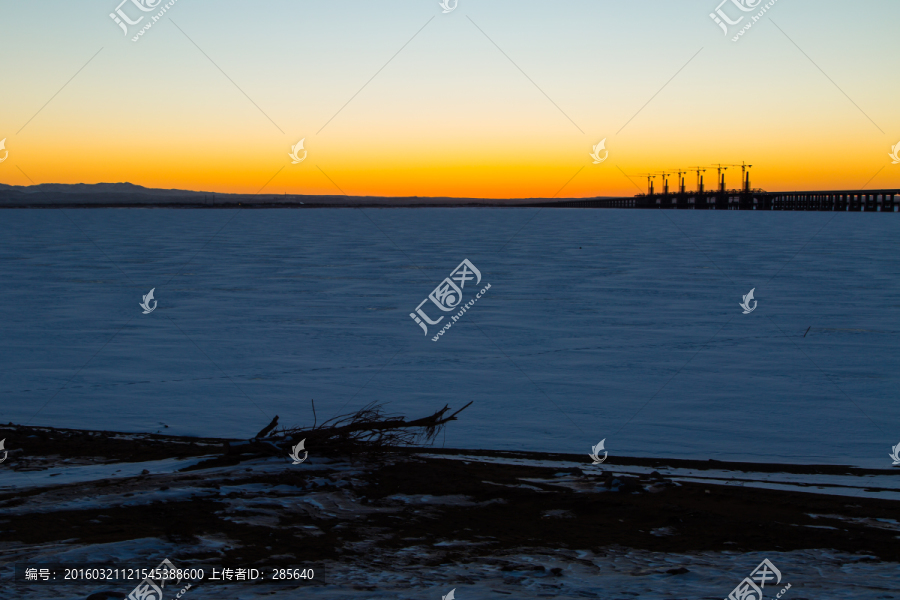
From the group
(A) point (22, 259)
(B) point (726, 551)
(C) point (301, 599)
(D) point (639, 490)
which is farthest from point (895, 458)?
(A) point (22, 259)

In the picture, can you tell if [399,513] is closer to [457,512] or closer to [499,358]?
[457,512]

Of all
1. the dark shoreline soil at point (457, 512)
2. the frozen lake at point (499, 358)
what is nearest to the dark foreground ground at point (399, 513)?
the dark shoreline soil at point (457, 512)

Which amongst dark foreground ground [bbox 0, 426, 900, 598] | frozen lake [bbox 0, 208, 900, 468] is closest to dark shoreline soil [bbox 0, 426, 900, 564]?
dark foreground ground [bbox 0, 426, 900, 598]

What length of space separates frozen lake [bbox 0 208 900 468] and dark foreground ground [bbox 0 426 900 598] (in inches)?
58.6

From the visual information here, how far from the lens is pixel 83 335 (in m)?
13.4

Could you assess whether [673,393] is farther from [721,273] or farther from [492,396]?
[721,273]

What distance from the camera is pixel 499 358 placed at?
39.4 ft

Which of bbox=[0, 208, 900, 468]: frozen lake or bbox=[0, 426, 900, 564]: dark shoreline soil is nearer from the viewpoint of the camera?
bbox=[0, 426, 900, 564]: dark shoreline soil

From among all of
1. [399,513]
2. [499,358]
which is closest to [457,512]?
[399,513]

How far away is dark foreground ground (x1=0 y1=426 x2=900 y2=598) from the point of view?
4617 millimetres

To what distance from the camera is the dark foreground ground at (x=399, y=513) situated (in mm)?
4617

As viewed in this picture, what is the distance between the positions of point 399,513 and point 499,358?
269 inches

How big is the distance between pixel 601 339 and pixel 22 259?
24.5 meters

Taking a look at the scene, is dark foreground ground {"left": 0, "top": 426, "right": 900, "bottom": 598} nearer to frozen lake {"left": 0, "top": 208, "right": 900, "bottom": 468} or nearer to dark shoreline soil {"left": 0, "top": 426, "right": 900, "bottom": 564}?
dark shoreline soil {"left": 0, "top": 426, "right": 900, "bottom": 564}
